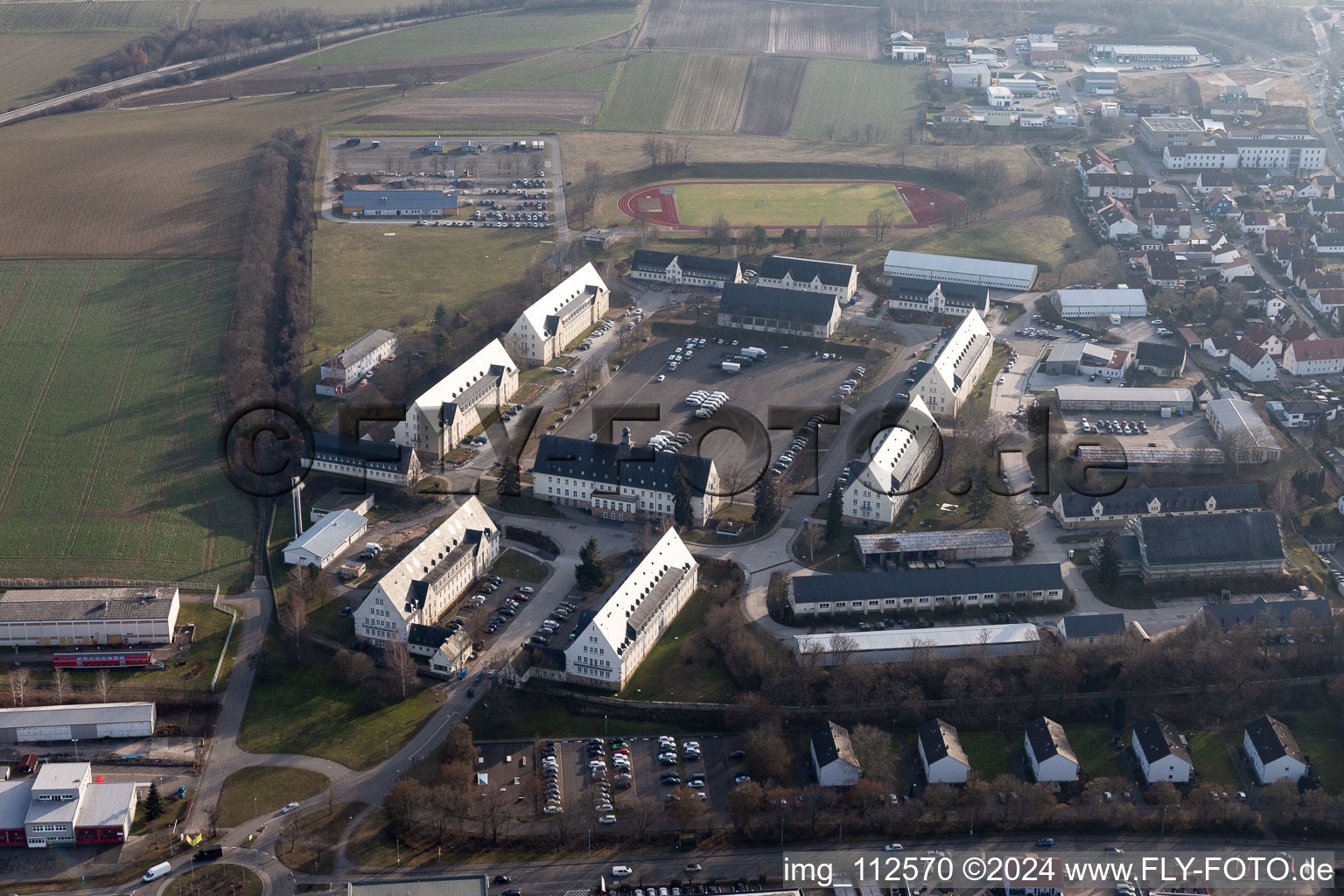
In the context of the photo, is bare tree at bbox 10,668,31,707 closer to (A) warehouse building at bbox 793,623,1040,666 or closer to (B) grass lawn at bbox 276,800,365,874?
(B) grass lawn at bbox 276,800,365,874

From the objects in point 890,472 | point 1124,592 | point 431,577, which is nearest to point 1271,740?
point 1124,592

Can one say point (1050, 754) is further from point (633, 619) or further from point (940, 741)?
point (633, 619)

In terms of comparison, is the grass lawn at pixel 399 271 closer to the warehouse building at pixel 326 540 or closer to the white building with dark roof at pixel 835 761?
the warehouse building at pixel 326 540

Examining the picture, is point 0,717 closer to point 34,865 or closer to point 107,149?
point 34,865

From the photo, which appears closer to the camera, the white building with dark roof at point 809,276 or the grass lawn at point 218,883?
the grass lawn at point 218,883

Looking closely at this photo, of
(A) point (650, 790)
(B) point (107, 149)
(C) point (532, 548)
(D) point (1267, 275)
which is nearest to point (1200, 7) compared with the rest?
(D) point (1267, 275)

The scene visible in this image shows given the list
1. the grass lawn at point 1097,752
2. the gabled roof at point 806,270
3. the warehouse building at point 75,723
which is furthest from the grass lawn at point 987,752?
the gabled roof at point 806,270

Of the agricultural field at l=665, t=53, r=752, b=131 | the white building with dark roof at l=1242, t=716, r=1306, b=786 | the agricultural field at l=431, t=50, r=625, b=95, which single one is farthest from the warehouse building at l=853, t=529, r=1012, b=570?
the agricultural field at l=431, t=50, r=625, b=95
